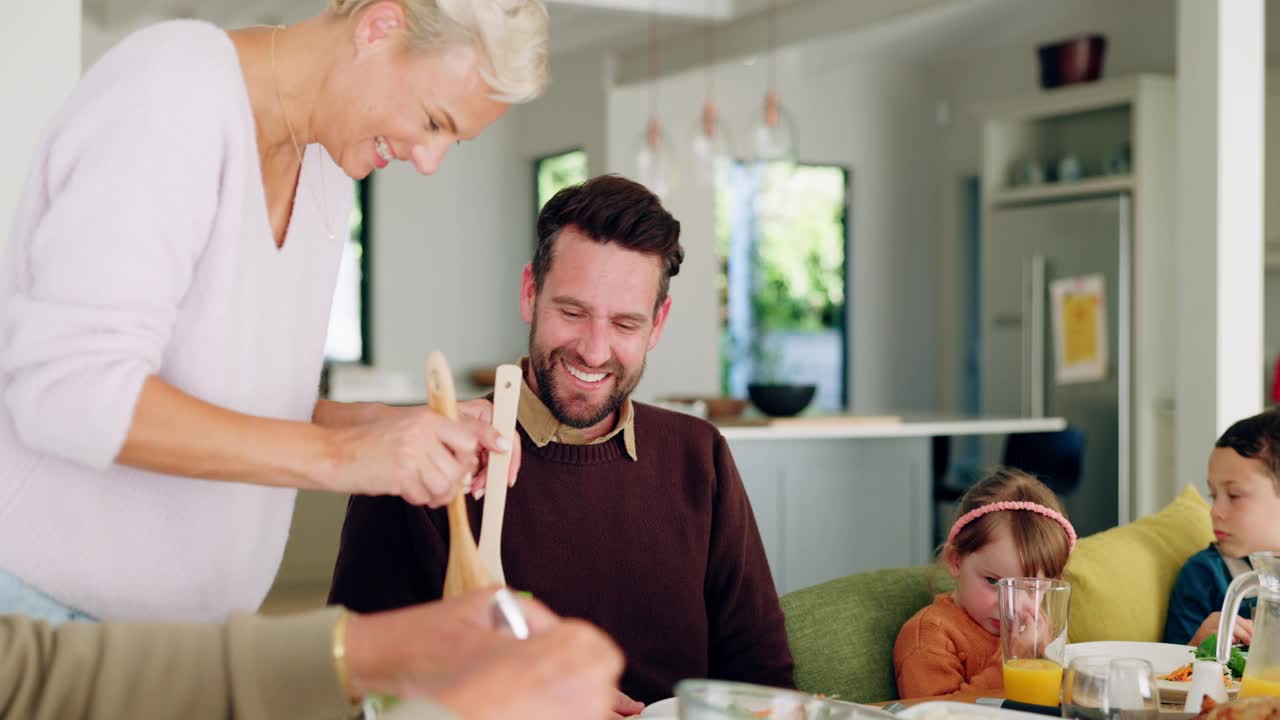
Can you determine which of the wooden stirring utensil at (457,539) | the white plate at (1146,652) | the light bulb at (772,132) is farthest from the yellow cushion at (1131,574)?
the light bulb at (772,132)

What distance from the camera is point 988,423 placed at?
4.98 meters

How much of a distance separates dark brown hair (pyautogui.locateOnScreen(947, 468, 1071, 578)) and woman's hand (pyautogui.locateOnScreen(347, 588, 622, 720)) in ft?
4.54

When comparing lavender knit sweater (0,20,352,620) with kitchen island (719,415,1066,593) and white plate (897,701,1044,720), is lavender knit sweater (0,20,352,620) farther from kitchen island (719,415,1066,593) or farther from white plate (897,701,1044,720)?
kitchen island (719,415,1066,593)

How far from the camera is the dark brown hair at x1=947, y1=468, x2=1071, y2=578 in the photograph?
2.08 m

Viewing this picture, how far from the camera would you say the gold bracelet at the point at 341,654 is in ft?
2.84

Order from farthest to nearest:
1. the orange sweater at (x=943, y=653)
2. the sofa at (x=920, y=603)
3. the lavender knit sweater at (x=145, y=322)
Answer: the sofa at (x=920, y=603)
the orange sweater at (x=943, y=653)
the lavender knit sweater at (x=145, y=322)

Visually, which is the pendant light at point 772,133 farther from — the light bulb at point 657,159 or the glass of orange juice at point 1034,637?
the glass of orange juice at point 1034,637

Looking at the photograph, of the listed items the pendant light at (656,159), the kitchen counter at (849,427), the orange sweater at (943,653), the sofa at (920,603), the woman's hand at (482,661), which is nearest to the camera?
the woman's hand at (482,661)

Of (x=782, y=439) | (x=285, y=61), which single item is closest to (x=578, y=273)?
(x=285, y=61)

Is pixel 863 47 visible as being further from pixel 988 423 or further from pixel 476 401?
pixel 476 401

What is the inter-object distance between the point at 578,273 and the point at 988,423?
343 cm

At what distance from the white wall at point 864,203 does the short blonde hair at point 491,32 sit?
21.2 ft

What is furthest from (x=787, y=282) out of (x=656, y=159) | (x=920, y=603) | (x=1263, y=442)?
(x=920, y=603)

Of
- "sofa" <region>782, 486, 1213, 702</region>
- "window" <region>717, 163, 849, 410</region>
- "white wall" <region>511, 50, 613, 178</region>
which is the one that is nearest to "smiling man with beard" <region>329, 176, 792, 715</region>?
"sofa" <region>782, 486, 1213, 702</region>
